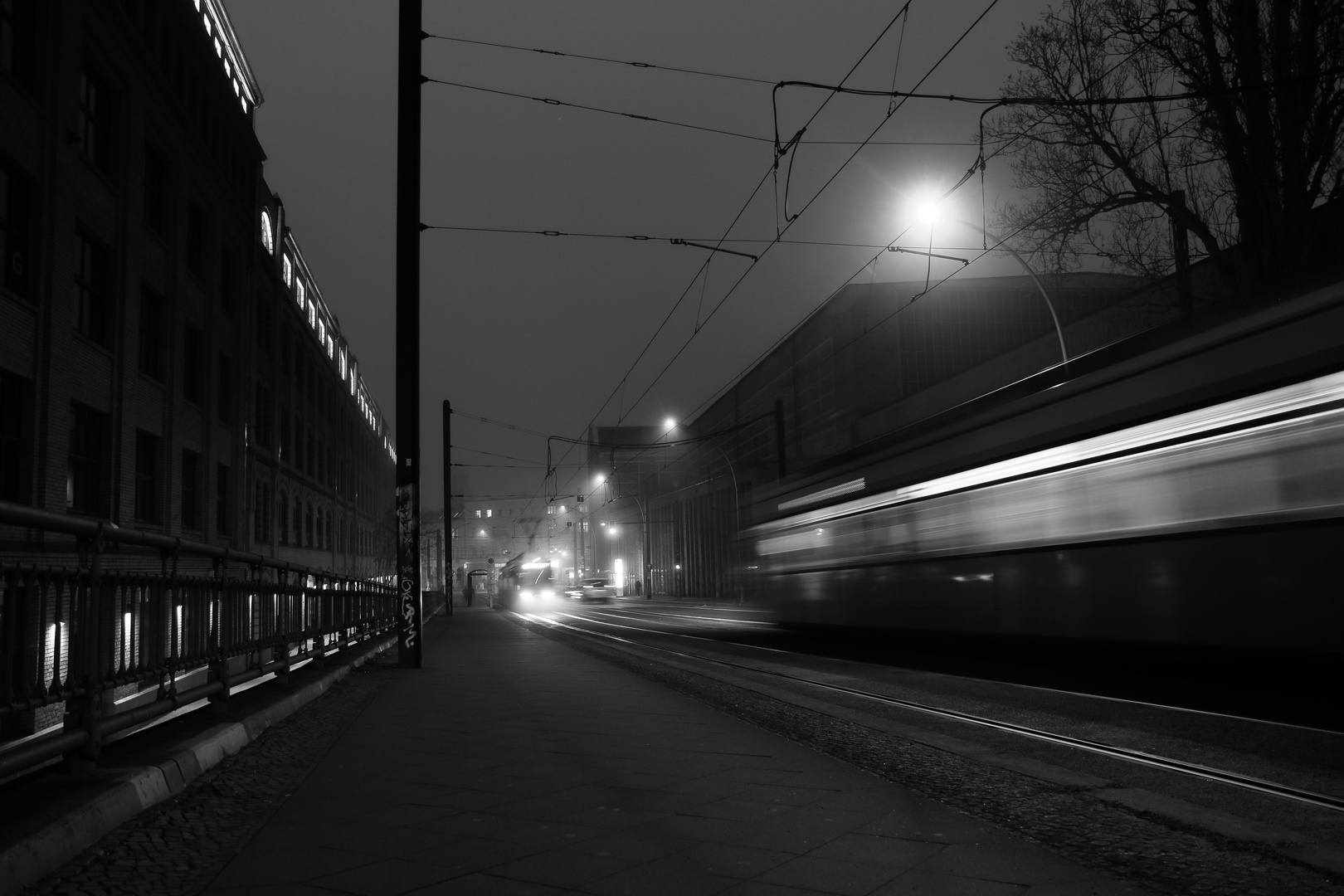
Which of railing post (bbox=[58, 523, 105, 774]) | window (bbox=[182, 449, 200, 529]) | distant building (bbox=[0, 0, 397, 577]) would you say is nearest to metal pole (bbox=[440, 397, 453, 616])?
distant building (bbox=[0, 0, 397, 577])

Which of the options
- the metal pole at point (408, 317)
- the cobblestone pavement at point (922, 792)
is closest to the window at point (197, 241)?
the metal pole at point (408, 317)

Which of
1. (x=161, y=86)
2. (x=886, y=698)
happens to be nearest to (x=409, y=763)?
(x=886, y=698)

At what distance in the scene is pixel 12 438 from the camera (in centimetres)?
1705

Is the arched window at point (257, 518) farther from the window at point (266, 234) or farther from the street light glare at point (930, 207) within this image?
the street light glare at point (930, 207)

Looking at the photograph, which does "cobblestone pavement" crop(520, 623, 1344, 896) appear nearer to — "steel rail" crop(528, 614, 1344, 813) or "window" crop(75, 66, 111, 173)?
"steel rail" crop(528, 614, 1344, 813)

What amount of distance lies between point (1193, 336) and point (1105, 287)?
4095cm

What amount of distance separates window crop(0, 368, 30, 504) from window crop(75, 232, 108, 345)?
2757 mm

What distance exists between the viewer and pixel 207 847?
4.48 meters

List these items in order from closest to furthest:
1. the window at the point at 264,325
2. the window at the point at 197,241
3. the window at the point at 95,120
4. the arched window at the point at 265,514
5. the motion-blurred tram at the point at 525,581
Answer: the window at the point at 95,120 < the window at the point at 197,241 < the window at the point at 264,325 < the arched window at the point at 265,514 < the motion-blurred tram at the point at 525,581

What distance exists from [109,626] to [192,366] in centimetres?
2395

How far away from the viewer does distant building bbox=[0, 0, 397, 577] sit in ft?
57.2

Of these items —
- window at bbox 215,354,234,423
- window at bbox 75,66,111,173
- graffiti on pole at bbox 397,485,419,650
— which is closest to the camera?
graffiti on pole at bbox 397,485,419,650

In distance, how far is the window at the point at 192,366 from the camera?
26.7 meters

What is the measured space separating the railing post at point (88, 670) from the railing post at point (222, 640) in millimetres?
2353
